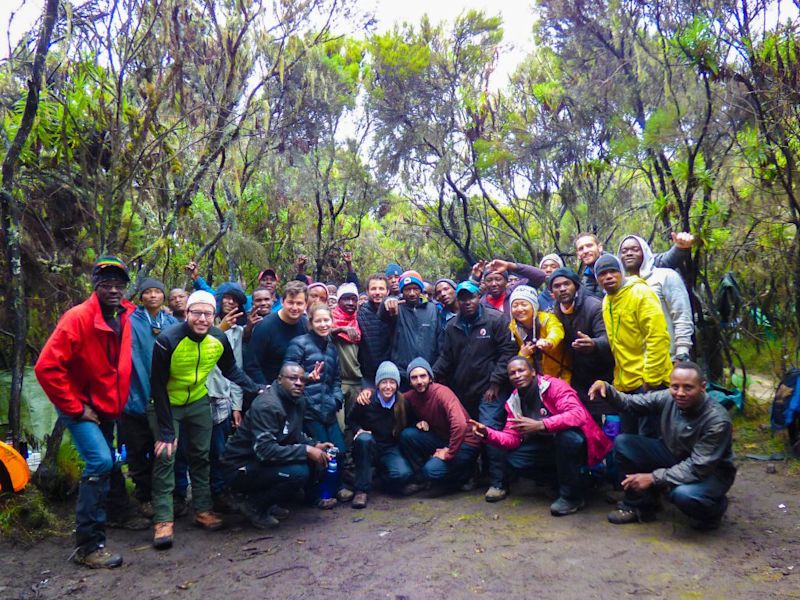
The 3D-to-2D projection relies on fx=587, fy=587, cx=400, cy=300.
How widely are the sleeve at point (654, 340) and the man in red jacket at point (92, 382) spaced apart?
4040mm

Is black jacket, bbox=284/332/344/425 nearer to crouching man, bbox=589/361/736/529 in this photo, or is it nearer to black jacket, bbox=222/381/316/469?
black jacket, bbox=222/381/316/469

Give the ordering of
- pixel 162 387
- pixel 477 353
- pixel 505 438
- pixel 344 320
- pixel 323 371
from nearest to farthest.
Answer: pixel 162 387 → pixel 505 438 → pixel 323 371 → pixel 477 353 → pixel 344 320

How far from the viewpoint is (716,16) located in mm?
6383

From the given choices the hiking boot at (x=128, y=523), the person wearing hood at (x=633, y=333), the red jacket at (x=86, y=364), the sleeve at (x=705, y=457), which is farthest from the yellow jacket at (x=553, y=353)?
the hiking boot at (x=128, y=523)

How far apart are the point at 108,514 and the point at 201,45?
589 cm

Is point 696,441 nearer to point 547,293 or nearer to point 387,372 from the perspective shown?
point 547,293

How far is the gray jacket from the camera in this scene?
4.05 meters

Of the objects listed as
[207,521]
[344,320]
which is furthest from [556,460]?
[207,521]

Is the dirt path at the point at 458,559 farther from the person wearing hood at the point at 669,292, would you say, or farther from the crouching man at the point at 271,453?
the person wearing hood at the point at 669,292

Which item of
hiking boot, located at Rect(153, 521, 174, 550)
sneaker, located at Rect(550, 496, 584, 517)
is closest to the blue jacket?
hiking boot, located at Rect(153, 521, 174, 550)

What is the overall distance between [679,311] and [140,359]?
4.62 meters

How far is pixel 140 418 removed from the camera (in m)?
4.90

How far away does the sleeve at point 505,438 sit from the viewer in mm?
5184

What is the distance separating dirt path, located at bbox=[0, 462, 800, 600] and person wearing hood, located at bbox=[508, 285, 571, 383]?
1.23 meters
